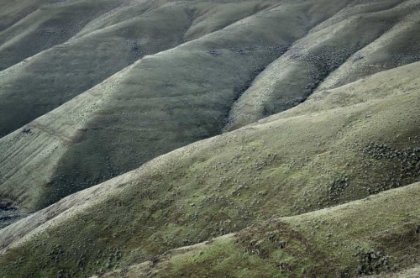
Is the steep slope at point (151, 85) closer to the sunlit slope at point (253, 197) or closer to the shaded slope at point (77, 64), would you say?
the shaded slope at point (77, 64)

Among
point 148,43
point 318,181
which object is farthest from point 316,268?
point 148,43

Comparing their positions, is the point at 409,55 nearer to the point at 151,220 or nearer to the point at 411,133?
the point at 411,133

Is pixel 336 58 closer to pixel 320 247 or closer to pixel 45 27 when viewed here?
pixel 320 247

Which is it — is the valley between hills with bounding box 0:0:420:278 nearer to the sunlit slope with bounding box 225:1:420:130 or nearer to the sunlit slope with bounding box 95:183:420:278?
the sunlit slope with bounding box 95:183:420:278

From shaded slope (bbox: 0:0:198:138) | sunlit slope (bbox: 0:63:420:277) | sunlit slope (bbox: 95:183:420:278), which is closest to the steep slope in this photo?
shaded slope (bbox: 0:0:198:138)

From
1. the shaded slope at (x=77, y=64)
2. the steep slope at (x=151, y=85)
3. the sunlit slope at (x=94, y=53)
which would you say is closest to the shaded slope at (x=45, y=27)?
the sunlit slope at (x=94, y=53)

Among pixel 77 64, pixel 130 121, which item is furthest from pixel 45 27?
pixel 130 121

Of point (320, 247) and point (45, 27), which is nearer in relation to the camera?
point (320, 247)
